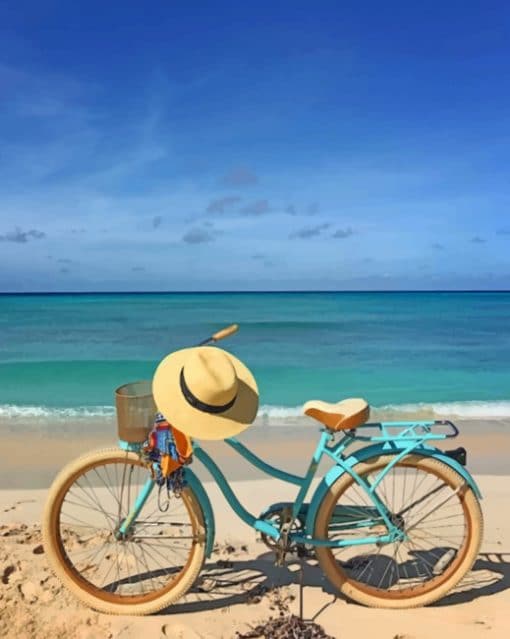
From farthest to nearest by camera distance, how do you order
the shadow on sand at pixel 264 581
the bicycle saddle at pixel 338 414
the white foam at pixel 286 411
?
the white foam at pixel 286 411 < the shadow on sand at pixel 264 581 < the bicycle saddle at pixel 338 414

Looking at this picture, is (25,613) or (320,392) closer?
(25,613)

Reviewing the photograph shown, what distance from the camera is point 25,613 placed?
3.13 meters

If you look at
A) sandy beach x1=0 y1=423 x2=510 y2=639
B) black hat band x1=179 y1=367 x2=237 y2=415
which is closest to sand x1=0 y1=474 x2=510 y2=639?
sandy beach x1=0 y1=423 x2=510 y2=639

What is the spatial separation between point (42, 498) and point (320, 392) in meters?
8.35

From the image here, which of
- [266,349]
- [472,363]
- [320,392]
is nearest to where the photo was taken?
[320,392]

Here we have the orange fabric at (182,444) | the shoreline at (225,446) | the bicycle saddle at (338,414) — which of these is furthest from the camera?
the shoreline at (225,446)

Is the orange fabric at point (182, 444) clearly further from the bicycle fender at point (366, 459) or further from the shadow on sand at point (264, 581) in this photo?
the shadow on sand at point (264, 581)

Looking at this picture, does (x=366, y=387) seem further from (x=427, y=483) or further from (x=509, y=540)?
(x=509, y=540)

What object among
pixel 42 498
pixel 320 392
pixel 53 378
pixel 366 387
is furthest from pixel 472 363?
pixel 42 498

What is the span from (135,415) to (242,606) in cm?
125

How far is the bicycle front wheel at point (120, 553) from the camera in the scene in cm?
312

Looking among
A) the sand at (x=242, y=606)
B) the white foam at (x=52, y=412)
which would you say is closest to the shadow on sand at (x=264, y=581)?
the sand at (x=242, y=606)

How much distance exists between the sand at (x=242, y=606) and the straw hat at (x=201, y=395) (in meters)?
1.10

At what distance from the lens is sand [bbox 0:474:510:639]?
3.05 m
